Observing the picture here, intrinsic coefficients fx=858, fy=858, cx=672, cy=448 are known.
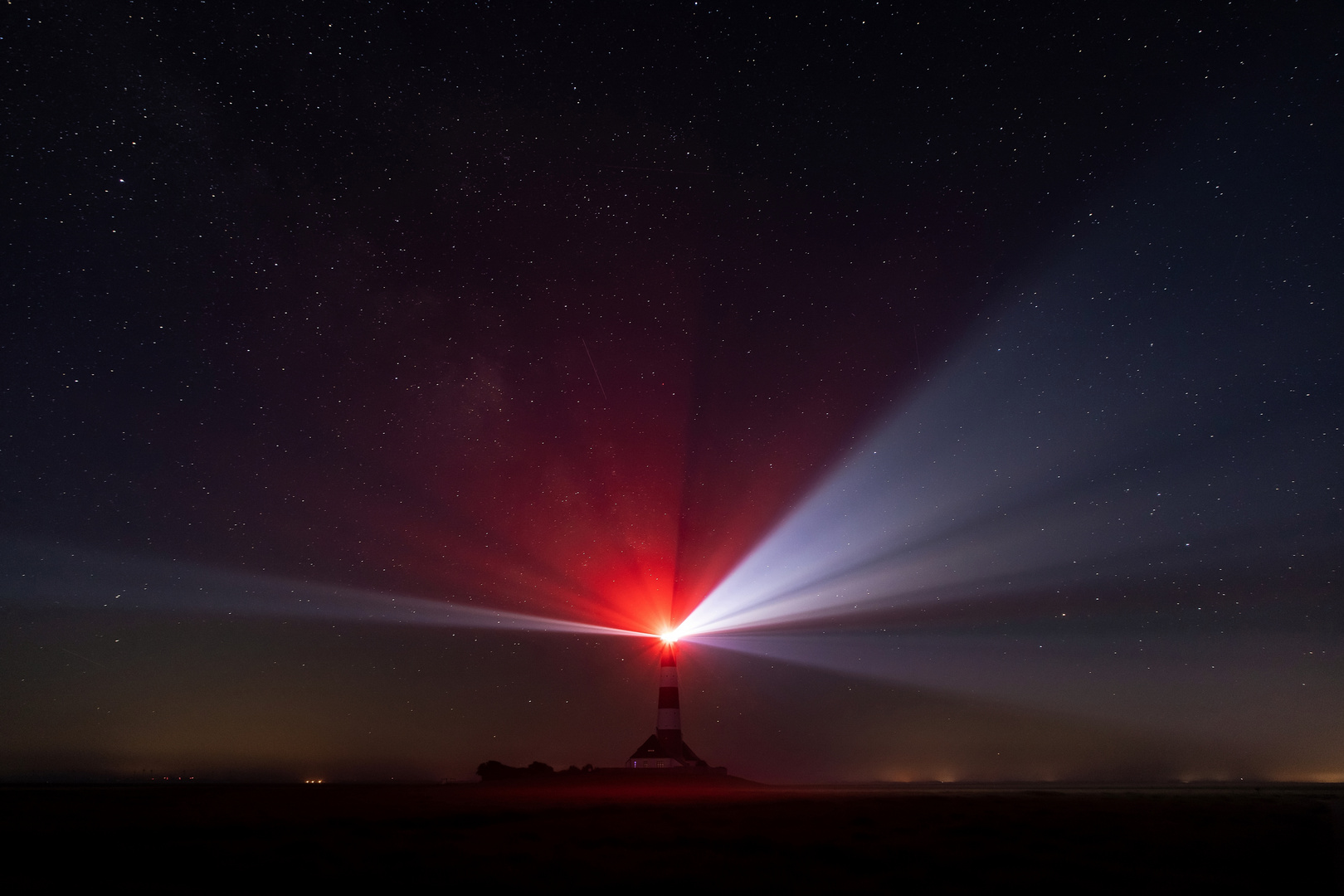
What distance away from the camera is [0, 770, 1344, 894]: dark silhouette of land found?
10586 millimetres

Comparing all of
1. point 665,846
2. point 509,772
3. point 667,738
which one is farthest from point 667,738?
point 665,846

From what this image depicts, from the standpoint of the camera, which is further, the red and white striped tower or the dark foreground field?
the red and white striped tower

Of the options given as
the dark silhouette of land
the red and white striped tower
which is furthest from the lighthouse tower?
the dark silhouette of land

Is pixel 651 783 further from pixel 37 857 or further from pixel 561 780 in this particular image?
pixel 37 857

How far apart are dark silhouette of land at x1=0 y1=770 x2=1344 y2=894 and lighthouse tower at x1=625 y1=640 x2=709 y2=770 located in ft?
84.1

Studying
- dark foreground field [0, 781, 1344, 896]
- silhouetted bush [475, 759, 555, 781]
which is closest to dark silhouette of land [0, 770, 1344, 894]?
dark foreground field [0, 781, 1344, 896]

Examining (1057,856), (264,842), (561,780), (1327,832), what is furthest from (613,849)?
(561,780)

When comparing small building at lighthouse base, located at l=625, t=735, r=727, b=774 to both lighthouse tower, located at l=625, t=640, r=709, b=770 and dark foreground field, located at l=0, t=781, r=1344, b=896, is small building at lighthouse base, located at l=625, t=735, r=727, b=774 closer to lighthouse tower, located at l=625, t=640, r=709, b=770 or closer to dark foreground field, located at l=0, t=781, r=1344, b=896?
lighthouse tower, located at l=625, t=640, r=709, b=770

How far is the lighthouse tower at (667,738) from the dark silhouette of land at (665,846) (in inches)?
1009

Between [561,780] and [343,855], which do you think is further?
[561,780]

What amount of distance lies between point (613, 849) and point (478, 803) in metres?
11.0

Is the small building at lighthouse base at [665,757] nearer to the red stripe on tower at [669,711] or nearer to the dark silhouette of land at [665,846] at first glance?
the red stripe on tower at [669,711]

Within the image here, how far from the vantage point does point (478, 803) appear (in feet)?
74.6

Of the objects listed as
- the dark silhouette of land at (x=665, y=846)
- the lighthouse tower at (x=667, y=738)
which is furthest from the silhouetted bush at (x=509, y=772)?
the dark silhouette of land at (x=665, y=846)
